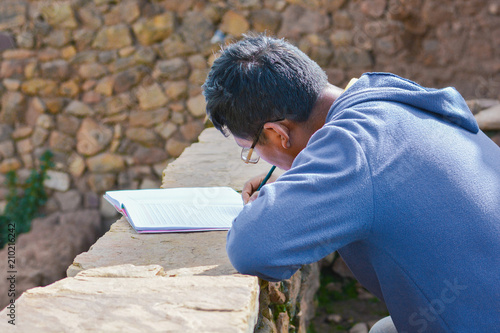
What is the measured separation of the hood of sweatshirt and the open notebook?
531 mm

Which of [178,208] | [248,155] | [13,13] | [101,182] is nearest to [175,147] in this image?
[101,182]

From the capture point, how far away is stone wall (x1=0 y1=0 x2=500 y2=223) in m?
3.64

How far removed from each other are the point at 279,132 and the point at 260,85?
0.14 m

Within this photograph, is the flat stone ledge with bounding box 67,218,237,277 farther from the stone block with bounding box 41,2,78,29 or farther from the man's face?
the stone block with bounding box 41,2,78,29

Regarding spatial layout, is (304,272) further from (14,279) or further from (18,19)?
(18,19)

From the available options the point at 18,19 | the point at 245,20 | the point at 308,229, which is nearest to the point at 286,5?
the point at 245,20

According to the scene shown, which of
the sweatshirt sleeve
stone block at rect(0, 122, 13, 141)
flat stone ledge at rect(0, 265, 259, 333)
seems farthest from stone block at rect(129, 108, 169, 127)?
the sweatshirt sleeve

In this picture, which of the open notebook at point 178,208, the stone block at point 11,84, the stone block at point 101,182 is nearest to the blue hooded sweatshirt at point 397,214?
the open notebook at point 178,208

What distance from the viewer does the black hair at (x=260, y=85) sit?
1253 mm

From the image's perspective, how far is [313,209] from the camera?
3.22 ft

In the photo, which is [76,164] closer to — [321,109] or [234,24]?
[234,24]

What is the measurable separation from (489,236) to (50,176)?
153 inches

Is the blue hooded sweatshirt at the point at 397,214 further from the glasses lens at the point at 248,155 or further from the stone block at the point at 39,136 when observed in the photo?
the stone block at the point at 39,136

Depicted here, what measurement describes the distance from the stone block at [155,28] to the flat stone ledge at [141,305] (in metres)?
3.09
